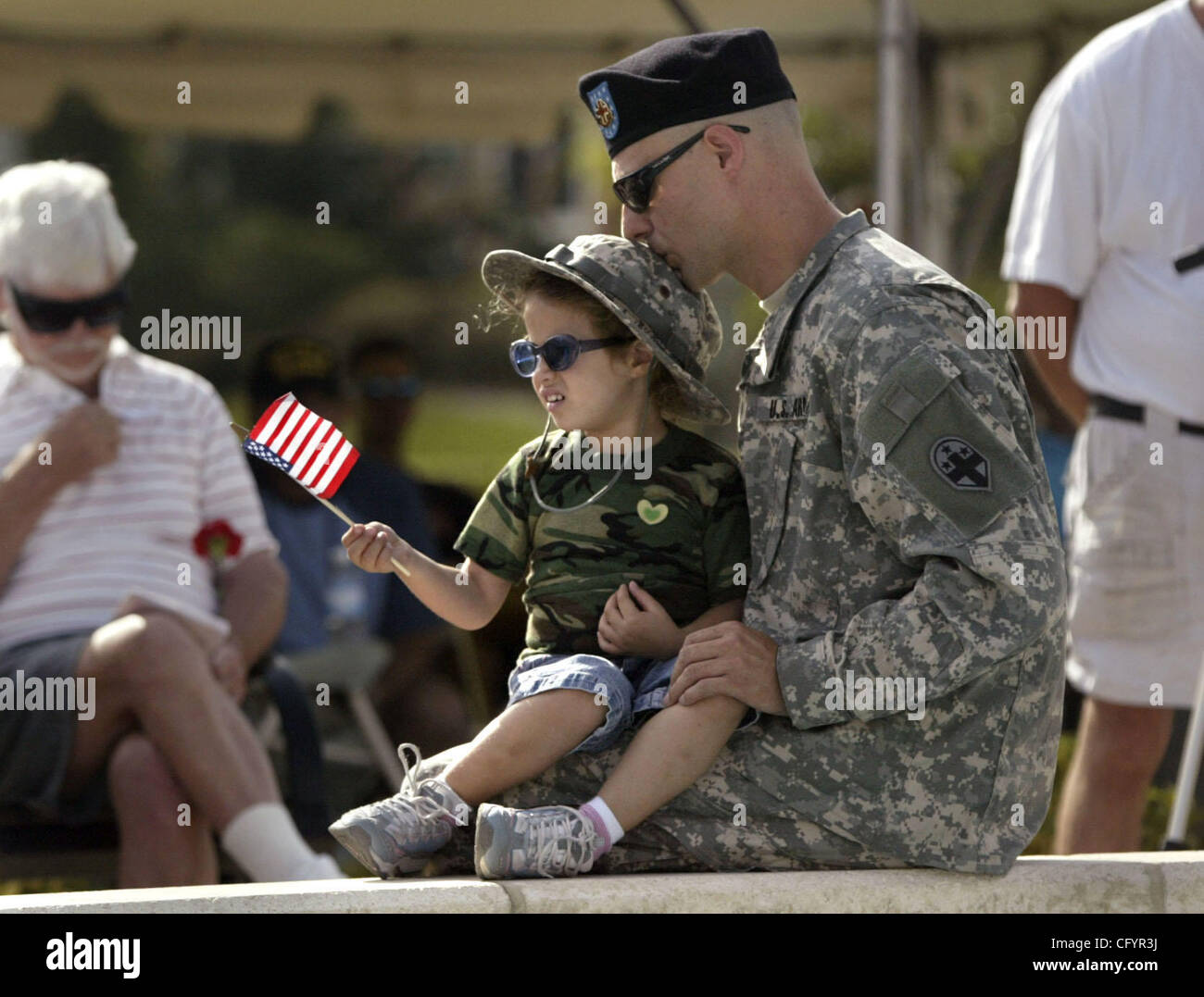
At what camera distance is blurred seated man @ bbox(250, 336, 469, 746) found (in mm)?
5309

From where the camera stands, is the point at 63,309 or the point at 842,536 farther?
the point at 63,309

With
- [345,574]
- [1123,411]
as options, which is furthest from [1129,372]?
[345,574]

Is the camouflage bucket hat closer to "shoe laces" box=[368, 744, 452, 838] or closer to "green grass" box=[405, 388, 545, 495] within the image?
"shoe laces" box=[368, 744, 452, 838]

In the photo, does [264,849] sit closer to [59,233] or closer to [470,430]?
[59,233]

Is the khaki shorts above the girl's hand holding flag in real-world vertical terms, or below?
below

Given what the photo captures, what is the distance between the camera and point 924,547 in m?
2.41

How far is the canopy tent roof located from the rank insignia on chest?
3409 millimetres

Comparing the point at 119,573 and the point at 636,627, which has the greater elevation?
the point at 636,627

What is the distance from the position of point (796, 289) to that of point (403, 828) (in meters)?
0.96

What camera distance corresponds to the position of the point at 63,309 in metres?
4.18

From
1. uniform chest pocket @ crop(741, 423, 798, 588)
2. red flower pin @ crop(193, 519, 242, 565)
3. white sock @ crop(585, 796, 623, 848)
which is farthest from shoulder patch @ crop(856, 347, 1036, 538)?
red flower pin @ crop(193, 519, 242, 565)
